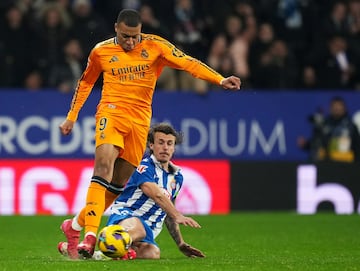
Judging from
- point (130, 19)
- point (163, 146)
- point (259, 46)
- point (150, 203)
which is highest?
point (259, 46)

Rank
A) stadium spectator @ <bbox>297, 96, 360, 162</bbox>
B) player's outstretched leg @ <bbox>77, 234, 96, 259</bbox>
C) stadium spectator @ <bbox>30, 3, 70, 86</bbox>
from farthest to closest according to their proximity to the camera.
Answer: stadium spectator @ <bbox>30, 3, 70, 86</bbox>, stadium spectator @ <bbox>297, 96, 360, 162</bbox>, player's outstretched leg @ <bbox>77, 234, 96, 259</bbox>

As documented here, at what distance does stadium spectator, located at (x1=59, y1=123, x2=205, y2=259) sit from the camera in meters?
10.7

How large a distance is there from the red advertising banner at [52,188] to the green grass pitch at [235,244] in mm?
636

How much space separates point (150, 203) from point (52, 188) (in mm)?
7261

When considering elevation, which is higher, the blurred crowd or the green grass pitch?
the blurred crowd

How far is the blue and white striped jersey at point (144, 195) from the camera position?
10766 mm

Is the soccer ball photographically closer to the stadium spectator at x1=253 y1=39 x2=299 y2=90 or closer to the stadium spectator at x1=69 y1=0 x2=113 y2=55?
the stadium spectator at x1=69 y1=0 x2=113 y2=55

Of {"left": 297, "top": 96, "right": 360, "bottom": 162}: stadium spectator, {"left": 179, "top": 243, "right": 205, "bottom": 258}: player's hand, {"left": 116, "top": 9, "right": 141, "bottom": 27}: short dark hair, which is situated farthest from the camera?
{"left": 297, "top": 96, "right": 360, "bottom": 162}: stadium spectator

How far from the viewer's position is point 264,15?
21.9 m

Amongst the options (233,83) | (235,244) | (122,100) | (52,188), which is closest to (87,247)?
(122,100)

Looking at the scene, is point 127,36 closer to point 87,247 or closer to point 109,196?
point 109,196

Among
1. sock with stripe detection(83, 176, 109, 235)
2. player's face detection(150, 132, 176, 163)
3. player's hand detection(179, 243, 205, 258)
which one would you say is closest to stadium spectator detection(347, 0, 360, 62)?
player's face detection(150, 132, 176, 163)

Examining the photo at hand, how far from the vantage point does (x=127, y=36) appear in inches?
417

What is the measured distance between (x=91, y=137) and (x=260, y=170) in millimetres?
3339
